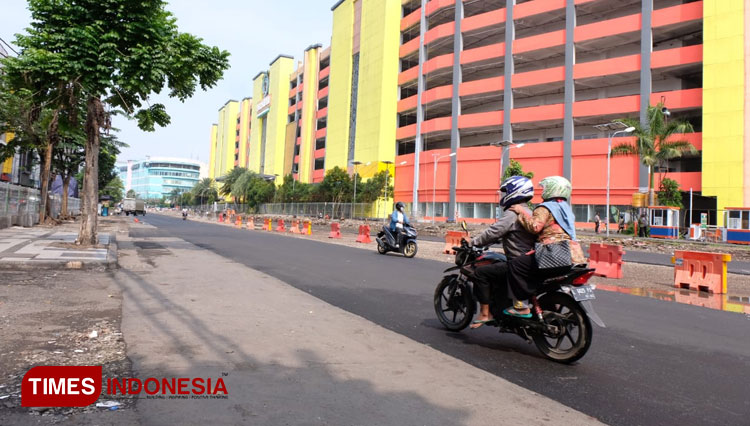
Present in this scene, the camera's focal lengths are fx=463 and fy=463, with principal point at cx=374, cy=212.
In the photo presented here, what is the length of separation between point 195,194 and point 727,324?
131290mm

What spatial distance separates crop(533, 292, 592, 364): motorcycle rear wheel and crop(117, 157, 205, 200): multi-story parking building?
7059 inches

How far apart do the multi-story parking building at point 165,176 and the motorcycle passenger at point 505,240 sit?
179m

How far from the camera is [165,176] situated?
176125 mm

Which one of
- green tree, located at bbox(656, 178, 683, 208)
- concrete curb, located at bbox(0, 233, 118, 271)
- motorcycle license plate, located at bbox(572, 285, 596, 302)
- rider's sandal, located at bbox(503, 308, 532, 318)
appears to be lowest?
concrete curb, located at bbox(0, 233, 118, 271)

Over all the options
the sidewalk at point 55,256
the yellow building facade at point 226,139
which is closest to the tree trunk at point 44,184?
the sidewalk at point 55,256

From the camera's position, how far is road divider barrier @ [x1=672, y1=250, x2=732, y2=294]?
10211 millimetres

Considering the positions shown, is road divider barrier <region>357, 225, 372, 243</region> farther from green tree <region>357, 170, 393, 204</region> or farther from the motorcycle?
green tree <region>357, 170, 393, 204</region>

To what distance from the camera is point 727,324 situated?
21.8ft

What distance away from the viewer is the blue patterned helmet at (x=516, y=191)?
15.4ft

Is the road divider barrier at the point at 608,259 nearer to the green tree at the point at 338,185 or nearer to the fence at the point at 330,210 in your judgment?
the fence at the point at 330,210

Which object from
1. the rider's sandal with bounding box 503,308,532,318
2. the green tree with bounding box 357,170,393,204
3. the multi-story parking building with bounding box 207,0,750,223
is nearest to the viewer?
the rider's sandal with bounding box 503,308,532,318

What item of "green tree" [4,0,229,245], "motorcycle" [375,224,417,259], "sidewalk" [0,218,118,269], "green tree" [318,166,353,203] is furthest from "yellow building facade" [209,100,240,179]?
"green tree" [4,0,229,245]

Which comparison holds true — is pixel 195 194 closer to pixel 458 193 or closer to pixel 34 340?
pixel 458 193

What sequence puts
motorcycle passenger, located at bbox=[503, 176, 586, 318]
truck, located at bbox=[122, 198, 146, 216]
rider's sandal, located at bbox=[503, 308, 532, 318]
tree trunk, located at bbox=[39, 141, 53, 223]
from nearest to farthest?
→ motorcycle passenger, located at bbox=[503, 176, 586, 318]
rider's sandal, located at bbox=[503, 308, 532, 318]
tree trunk, located at bbox=[39, 141, 53, 223]
truck, located at bbox=[122, 198, 146, 216]
